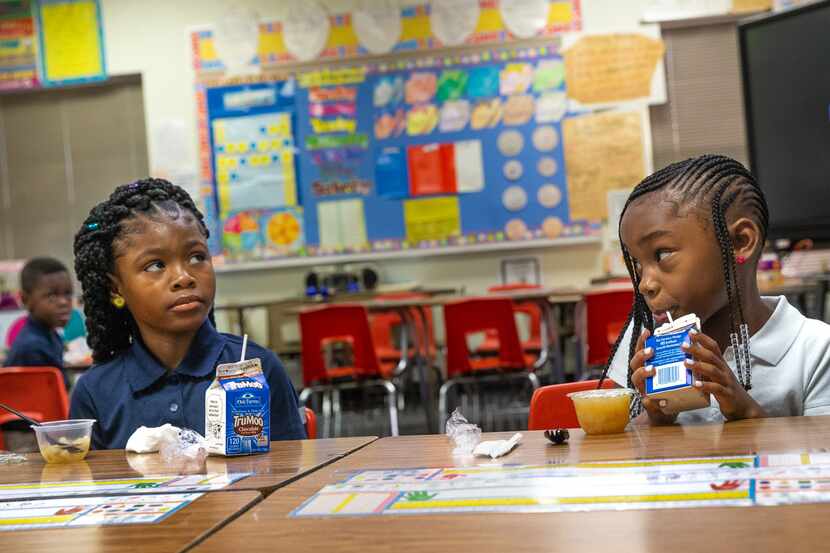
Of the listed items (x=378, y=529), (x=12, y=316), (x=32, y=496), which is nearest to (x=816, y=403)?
(x=378, y=529)

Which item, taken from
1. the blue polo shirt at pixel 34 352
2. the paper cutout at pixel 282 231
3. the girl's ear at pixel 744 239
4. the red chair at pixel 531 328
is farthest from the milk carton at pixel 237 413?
the paper cutout at pixel 282 231

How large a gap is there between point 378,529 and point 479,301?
3886 mm

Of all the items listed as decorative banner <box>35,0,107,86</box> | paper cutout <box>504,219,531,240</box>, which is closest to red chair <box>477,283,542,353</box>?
paper cutout <box>504,219,531,240</box>

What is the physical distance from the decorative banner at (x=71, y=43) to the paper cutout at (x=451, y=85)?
2.65 m

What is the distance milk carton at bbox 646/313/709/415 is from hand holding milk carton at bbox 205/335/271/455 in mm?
558

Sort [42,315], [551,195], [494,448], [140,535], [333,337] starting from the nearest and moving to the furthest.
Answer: [140,535]
[494,448]
[42,315]
[333,337]
[551,195]

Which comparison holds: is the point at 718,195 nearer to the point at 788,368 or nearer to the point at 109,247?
the point at 788,368

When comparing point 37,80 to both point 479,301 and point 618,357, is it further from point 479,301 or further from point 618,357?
point 618,357

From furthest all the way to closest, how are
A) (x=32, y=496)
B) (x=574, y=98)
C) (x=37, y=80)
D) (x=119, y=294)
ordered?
(x=37, y=80) → (x=574, y=98) → (x=119, y=294) → (x=32, y=496)

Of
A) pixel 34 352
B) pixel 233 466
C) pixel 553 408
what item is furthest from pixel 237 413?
pixel 34 352

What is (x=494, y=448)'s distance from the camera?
4.02 feet

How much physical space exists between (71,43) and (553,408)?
22.9 feet

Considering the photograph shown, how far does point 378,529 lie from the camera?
873mm

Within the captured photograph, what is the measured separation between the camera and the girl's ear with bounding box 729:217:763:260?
1.53 meters
